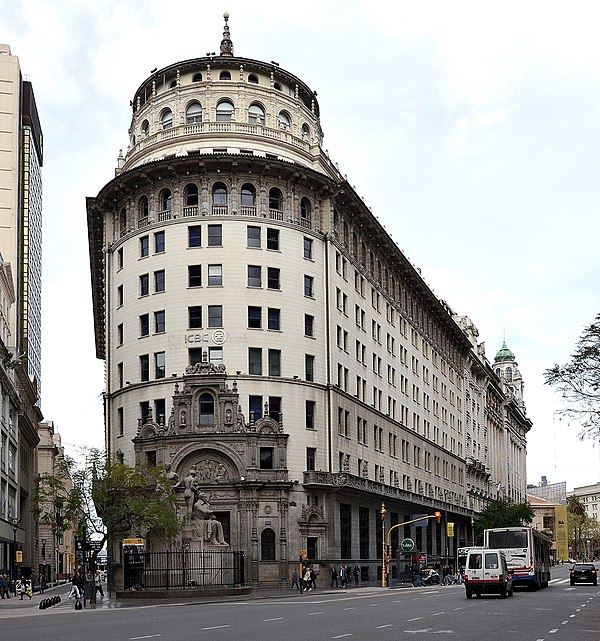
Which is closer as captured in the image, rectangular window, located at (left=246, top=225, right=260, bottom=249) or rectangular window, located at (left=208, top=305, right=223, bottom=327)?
rectangular window, located at (left=208, top=305, right=223, bottom=327)

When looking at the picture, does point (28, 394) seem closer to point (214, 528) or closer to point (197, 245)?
point (197, 245)

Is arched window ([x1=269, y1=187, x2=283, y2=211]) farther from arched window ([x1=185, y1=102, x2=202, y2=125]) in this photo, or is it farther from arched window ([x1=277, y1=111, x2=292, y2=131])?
arched window ([x1=185, y1=102, x2=202, y2=125])

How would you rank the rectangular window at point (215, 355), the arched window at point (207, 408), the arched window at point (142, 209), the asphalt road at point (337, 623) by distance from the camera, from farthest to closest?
the arched window at point (142, 209)
the rectangular window at point (215, 355)
the arched window at point (207, 408)
the asphalt road at point (337, 623)

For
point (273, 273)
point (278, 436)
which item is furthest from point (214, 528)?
point (273, 273)

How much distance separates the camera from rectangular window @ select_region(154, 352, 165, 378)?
246ft

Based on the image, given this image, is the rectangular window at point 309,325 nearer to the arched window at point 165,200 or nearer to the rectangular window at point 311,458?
the rectangular window at point 311,458

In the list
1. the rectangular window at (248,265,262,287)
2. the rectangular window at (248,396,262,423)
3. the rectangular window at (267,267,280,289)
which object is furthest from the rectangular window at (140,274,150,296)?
the rectangular window at (248,396,262,423)

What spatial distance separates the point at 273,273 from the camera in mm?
76438

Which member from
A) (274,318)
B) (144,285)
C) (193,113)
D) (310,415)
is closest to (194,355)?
(274,318)

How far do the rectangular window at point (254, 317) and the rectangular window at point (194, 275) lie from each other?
406 centimetres

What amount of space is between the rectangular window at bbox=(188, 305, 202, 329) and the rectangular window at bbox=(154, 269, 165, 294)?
3030mm

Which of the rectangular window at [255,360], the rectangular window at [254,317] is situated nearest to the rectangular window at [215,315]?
the rectangular window at [254,317]

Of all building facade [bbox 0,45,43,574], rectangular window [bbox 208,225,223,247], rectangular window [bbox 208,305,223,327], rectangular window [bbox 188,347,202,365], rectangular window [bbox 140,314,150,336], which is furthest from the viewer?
building facade [bbox 0,45,43,574]

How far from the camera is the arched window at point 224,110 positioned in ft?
262
